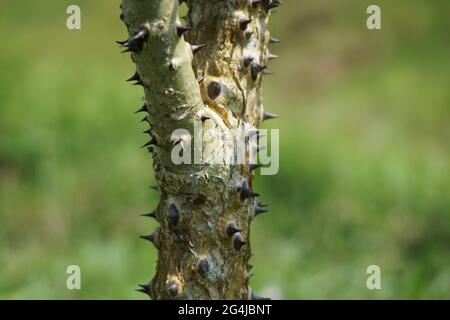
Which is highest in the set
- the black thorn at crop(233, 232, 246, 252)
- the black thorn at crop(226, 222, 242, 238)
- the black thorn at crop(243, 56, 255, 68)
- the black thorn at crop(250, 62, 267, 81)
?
the black thorn at crop(243, 56, 255, 68)

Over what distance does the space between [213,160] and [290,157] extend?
3216 mm

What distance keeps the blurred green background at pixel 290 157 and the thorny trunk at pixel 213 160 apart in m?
1.14

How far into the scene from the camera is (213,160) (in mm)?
1739

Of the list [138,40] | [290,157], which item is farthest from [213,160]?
[290,157]

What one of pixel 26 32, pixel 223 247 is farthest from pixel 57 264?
pixel 26 32

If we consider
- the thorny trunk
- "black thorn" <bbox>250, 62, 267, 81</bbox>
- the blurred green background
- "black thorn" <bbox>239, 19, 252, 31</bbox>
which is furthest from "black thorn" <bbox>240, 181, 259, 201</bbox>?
the blurred green background

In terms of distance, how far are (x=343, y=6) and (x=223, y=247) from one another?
5.12 meters

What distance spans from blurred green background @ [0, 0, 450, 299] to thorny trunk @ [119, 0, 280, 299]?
1.14m

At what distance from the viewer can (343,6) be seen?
656 cm

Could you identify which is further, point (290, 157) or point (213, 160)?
point (290, 157)

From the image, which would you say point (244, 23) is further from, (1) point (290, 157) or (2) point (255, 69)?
(1) point (290, 157)

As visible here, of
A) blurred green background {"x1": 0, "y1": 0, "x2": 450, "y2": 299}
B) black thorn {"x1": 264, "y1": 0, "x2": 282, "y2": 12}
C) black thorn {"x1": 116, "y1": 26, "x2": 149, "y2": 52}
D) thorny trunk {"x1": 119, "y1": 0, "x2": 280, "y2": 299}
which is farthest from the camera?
blurred green background {"x1": 0, "y1": 0, "x2": 450, "y2": 299}

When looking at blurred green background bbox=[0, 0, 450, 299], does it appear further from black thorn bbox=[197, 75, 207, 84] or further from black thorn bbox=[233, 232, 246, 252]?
black thorn bbox=[197, 75, 207, 84]

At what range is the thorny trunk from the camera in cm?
173
